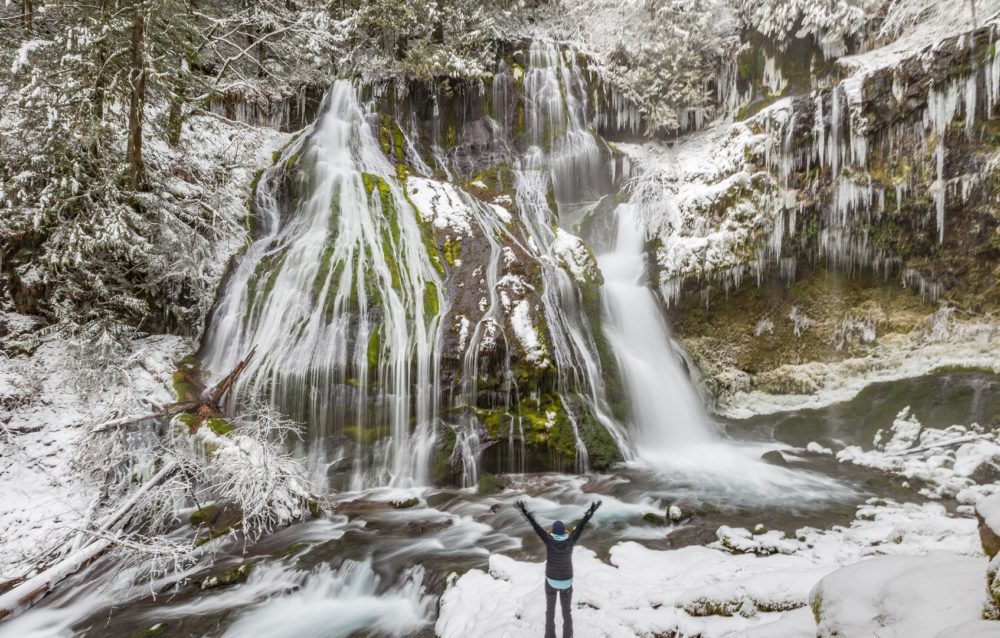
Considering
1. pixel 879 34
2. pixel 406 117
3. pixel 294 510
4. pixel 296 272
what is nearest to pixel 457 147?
pixel 406 117

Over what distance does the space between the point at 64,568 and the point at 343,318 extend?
17.4 ft

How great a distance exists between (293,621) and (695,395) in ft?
31.8

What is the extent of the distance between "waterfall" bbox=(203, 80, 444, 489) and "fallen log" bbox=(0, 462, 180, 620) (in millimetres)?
2921

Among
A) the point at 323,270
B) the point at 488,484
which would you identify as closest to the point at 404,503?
the point at 488,484

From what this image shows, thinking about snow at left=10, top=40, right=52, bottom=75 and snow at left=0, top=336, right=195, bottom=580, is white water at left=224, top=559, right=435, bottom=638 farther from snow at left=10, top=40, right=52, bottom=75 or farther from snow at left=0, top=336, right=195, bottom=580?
snow at left=10, top=40, right=52, bottom=75

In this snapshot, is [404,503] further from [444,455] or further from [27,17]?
[27,17]

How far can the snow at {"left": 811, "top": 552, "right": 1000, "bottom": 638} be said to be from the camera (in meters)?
2.16

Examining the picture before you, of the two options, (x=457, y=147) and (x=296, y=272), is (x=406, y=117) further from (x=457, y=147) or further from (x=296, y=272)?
(x=296, y=272)

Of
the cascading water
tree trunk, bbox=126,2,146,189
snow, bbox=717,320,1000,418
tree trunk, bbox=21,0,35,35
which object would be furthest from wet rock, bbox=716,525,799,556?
tree trunk, bbox=21,0,35,35

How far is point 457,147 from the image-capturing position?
15461mm

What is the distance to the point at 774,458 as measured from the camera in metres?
8.90

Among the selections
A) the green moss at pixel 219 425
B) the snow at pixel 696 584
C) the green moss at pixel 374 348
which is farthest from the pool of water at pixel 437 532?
the green moss at pixel 374 348

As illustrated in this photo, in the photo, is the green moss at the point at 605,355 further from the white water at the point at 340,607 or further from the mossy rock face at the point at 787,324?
the white water at the point at 340,607

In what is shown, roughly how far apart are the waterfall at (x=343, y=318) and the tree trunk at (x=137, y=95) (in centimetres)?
267
